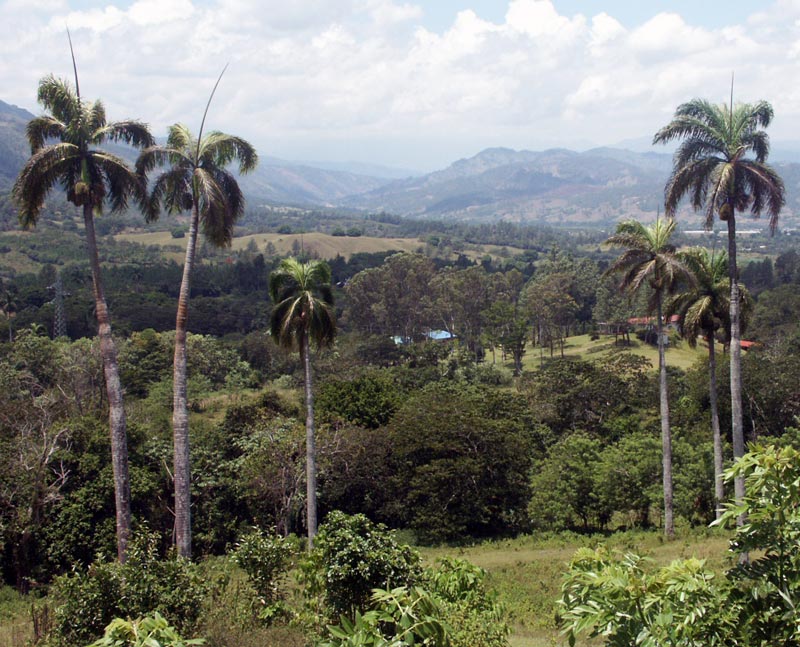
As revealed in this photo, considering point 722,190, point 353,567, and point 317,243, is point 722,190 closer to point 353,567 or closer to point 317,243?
point 353,567

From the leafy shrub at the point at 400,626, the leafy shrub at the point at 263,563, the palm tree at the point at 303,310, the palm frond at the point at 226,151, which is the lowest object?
the leafy shrub at the point at 263,563

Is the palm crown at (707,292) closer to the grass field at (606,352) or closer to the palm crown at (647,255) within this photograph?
the palm crown at (647,255)

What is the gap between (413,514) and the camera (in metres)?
26.4

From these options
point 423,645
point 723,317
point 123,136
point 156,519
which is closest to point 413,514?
point 156,519

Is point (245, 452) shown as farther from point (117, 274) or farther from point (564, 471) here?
point (117, 274)

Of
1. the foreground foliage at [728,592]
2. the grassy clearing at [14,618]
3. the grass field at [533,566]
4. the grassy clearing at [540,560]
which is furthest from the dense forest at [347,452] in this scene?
the grassy clearing at [540,560]

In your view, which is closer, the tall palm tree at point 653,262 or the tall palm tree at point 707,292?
the tall palm tree at point 707,292

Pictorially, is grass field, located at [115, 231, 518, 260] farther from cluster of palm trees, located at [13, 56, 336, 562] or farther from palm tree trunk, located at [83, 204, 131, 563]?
palm tree trunk, located at [83, 204, 131, 563]

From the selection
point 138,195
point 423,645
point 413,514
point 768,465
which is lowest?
point 413,514

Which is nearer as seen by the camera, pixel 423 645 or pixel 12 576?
pixel 423 645

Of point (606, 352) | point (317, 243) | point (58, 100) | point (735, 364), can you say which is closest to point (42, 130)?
point (58, 100)

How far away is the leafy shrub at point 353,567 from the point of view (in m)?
9.30

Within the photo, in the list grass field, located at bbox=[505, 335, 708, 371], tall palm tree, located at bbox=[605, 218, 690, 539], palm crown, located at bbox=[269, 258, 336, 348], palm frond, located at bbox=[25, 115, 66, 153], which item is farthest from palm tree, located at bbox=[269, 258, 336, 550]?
grass field, located at bbox=[505, 335, 708, 371]

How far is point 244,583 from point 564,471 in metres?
16.3
